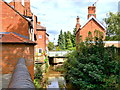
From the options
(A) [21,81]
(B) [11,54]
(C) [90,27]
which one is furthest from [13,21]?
(C) [90,27]

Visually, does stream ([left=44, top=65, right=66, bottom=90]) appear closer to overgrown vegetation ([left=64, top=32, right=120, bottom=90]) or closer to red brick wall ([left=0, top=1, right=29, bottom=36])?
overgrown vegetation ([left=64, top=32, right=120, bottom=90])

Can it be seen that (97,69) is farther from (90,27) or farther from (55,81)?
(90,27)

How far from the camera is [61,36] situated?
2911 inches

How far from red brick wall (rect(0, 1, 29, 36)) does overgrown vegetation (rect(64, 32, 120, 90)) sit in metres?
5.90

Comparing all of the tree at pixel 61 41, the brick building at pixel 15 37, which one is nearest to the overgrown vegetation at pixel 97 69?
the brick building at pixel 15 37

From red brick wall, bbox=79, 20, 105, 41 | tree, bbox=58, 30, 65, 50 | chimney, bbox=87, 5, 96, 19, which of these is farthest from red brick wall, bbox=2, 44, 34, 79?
tree, bbox=58, 30, 65, 50

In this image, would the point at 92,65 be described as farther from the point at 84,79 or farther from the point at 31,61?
the point at 31,61

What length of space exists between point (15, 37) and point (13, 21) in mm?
5049

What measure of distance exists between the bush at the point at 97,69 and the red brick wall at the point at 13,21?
590 centimetres

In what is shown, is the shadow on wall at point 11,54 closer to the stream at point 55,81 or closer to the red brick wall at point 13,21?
the red brick wall at point 13,21

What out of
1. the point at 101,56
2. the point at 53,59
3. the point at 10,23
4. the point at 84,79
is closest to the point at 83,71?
the point at 84,79

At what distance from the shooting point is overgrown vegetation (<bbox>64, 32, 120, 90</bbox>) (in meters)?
10.1

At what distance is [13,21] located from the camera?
13414 millimetres

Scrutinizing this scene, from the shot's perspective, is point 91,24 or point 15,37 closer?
point 15,37
